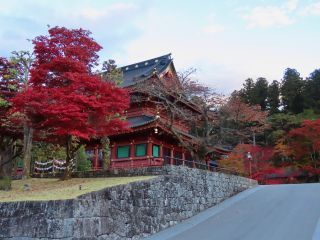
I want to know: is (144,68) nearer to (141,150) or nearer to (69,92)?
(141,150)

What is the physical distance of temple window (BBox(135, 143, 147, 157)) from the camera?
24858 millimetres

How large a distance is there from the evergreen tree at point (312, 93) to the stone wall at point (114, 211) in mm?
41863

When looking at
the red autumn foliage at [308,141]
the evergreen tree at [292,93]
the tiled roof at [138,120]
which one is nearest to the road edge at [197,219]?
the tiled roof at [138,120]

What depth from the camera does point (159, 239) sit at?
11609 millimetres

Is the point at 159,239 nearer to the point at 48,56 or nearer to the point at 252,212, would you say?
the point at 252,212

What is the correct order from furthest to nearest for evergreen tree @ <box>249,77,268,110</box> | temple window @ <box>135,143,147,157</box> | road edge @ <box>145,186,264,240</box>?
evergreen tree @ <box>249,77,268,110</box>
temple window @ <box>135,143,147,157</box>
road edge @ <box>145,186,264,240</box>

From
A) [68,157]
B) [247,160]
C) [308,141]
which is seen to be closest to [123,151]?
[68,157]

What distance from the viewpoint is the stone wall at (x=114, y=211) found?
9.24m

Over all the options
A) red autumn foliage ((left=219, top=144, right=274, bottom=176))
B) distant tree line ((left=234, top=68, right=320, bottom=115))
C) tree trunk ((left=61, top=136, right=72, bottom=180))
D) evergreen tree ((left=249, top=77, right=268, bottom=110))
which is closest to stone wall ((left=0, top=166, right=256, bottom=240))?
tree trunk ((left=61, top=136, right=72, bottom=180))

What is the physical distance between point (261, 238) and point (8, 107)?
1353 centimetres

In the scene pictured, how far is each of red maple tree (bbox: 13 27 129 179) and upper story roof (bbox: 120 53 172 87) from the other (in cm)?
1212

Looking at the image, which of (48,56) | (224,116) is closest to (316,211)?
(224,116)

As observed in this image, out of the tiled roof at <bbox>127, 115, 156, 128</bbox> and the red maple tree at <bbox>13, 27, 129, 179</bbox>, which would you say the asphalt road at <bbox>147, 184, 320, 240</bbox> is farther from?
the tiled roof at <bbox>127, 115, 156, 128</bbox>

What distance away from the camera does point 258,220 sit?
1416cm
